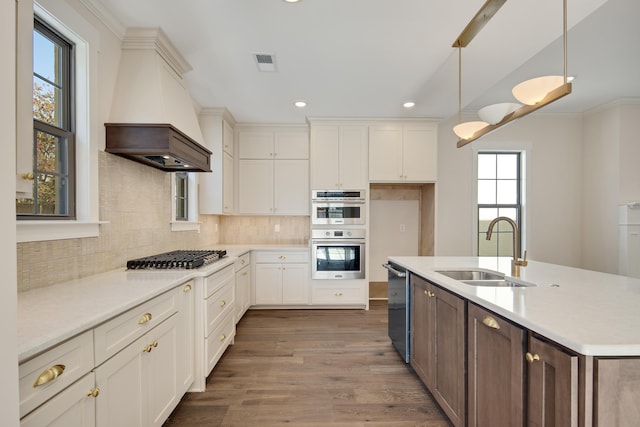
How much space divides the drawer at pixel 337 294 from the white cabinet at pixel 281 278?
14 centimetres

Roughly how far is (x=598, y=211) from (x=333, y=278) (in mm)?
3907

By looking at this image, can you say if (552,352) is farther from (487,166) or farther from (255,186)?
(487,166)

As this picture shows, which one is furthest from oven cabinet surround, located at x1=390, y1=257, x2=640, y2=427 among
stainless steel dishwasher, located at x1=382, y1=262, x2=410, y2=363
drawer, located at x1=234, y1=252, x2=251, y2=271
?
drawer, located at x1=234, y1=252, x2=251, y2=271

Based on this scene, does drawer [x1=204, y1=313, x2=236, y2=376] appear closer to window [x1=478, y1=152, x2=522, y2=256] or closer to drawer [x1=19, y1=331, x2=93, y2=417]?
drawer [x1=19, y1=331, x2=93, y2=417]

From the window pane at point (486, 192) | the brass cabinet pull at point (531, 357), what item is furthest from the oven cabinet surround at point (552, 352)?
the window pane at point (486, 192)

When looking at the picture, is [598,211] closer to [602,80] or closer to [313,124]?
[602,80]

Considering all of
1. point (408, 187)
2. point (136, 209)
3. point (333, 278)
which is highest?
point (408, 187)

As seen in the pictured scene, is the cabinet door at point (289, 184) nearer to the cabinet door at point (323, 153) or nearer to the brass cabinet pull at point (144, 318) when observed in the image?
the cabinet door at point (323, 153)

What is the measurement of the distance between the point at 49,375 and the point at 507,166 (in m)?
5.38

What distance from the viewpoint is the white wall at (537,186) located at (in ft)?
14.7

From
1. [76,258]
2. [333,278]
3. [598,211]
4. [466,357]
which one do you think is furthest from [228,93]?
[598,211]

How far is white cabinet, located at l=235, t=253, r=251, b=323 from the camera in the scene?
11.0ft

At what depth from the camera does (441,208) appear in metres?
4.49

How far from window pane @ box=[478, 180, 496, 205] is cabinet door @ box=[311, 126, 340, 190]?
2263mm
